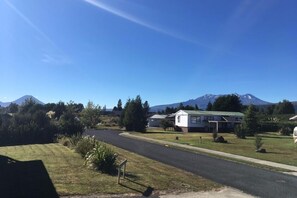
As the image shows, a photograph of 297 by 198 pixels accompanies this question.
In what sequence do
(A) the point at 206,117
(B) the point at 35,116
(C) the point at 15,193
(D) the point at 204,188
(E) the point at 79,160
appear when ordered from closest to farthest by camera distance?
(C) the point at 15,193 < (D) the point at 204,188 < (E) the point at 79,160 < (B) the point at 35,116 < (A) the point at 206,117

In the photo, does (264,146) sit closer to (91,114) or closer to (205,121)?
(205,121)

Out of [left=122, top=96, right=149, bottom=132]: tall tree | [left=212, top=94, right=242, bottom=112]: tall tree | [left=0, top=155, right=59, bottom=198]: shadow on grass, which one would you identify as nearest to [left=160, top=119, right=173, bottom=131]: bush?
[left=122, top=96, right=149, bottom=132]: tall tree

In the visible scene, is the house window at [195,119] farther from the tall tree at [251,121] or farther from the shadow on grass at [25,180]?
the shadow on grass at [25,180]

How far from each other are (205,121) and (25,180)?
63.8m

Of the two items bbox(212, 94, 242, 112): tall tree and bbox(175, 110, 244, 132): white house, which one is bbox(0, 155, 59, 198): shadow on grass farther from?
bbox(212, 94, 242, 112): tall tree

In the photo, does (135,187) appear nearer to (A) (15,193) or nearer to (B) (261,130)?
(A) (15,193)

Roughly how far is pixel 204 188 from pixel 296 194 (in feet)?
11.0

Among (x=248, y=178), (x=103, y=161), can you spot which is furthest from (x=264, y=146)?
(x=103, y=161)

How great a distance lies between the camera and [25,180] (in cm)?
1414

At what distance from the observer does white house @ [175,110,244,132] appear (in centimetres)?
7425

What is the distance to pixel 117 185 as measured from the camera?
45.5 feet

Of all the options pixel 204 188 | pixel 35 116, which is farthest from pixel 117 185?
pixel 35 116

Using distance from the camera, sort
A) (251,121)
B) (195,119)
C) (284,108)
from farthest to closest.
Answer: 1. (284,108)
2. (195,119)
3. (251,121)

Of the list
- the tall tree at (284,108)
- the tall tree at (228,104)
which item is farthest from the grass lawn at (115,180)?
the tall tree at (284,108)
